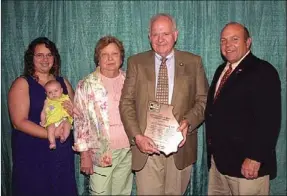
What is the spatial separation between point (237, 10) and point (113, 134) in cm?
168

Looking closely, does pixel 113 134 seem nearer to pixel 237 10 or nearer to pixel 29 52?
pixel 29 52

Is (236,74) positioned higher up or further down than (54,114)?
higher up

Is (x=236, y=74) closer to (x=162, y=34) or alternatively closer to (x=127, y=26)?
(x=162, y=34)

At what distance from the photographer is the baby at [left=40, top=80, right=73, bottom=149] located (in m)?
2.35

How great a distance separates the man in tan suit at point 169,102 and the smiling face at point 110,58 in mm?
104

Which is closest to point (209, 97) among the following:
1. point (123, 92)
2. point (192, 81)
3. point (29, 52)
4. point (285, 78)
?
point (192, 81)

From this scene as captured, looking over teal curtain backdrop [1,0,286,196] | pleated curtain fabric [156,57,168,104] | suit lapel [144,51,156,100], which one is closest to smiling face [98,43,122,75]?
suit lapel [144,51,156,100]

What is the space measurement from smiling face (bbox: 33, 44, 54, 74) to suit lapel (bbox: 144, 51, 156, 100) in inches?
30.3

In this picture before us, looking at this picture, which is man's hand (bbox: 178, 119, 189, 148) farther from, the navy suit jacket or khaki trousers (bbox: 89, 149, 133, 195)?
khaki trousers (bbox: 89, 149, 133, 195)

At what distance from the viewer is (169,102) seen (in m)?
2.25

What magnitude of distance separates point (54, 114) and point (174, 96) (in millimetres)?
900

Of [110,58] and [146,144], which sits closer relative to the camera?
[146,144]

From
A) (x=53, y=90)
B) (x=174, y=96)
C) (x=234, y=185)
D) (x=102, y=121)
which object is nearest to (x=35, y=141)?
(x=53, y=90)

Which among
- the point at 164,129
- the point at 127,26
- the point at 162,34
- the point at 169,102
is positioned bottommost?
the point at 164,129
